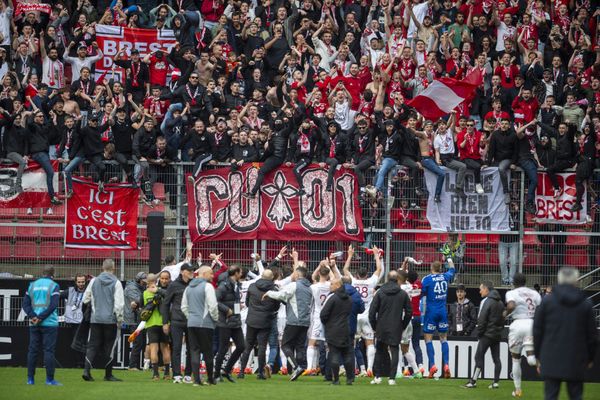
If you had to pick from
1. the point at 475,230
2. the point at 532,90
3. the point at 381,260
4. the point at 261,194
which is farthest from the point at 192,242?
the point at 532,90

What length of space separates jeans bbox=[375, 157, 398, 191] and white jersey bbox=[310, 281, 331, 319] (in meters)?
3.59

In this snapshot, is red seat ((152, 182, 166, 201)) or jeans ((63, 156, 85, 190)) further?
red seat ((152, 182, 166, 201))

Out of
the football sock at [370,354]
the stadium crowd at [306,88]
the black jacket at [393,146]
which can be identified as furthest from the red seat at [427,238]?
the football sock at [370,354]

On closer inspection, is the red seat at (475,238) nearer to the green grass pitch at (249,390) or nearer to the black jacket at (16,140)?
the green grass pitch at (249,390)

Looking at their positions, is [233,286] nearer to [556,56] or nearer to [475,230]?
[475,230]

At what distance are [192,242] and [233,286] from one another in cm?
429

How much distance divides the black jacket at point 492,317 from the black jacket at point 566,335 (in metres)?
6.20

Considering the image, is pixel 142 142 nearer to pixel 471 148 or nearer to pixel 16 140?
pixel 16 140

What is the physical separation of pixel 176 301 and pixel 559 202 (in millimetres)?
9588

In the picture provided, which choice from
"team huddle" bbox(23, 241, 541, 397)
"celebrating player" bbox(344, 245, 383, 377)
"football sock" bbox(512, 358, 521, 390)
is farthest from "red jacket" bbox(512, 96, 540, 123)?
"football sock" bbox(512, 358, 521, 390)

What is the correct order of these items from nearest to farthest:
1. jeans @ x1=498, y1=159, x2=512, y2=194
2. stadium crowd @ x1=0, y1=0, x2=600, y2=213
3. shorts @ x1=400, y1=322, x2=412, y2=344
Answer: shorts @ x1=400, y1=322, x2=412, y2=344 < jeans @ x1=498, y1=159, x2=512, y2=194 < stadium crowd @ x1=0, y1=0, x2=600, y2=213

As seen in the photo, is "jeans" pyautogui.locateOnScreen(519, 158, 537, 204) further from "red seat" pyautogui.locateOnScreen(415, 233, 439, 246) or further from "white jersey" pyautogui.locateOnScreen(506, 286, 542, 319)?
"white jersey" pyautogui.locateOnScreen(506, 286, 542, 319)

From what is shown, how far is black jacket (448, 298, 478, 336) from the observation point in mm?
24719

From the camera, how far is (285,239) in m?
25.8
